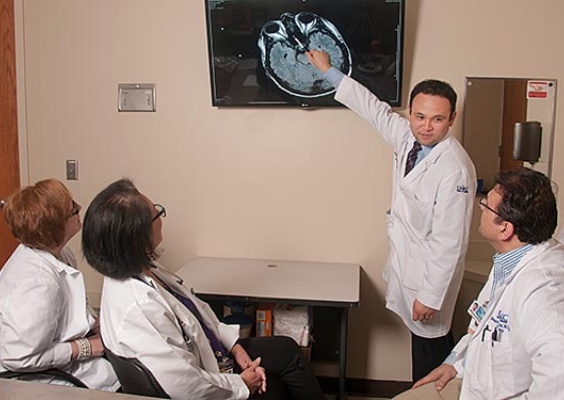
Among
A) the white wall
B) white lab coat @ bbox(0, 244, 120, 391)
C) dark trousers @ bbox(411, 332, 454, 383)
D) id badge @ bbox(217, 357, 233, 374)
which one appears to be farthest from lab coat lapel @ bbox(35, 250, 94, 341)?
dark trousers @ bbox(411, 332, 454, 383)

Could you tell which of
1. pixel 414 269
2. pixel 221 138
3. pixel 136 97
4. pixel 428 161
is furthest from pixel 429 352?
pixel 136 97

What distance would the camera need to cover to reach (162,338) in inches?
55.7

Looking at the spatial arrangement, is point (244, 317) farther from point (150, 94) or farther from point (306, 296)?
point (150, 94)

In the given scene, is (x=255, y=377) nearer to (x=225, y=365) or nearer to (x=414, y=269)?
(x=225, y=365)

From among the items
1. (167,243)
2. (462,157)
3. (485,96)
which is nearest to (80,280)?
(167,243)

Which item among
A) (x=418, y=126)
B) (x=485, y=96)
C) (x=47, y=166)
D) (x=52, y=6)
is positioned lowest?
(x=47, y=166)

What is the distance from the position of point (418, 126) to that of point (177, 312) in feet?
3.68

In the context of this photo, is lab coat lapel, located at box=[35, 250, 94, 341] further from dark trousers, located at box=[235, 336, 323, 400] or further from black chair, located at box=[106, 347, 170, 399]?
dark trousers, located at box=[235, 336, 323, 400]

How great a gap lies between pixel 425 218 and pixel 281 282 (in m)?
0.69

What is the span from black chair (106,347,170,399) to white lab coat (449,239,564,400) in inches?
32.6

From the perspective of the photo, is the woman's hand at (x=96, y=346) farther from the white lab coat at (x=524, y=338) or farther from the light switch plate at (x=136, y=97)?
the light switch plate at (x=136, y=97)

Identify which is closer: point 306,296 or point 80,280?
point 80,280

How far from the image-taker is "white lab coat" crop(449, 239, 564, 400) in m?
1.16

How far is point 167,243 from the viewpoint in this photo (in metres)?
2.80
